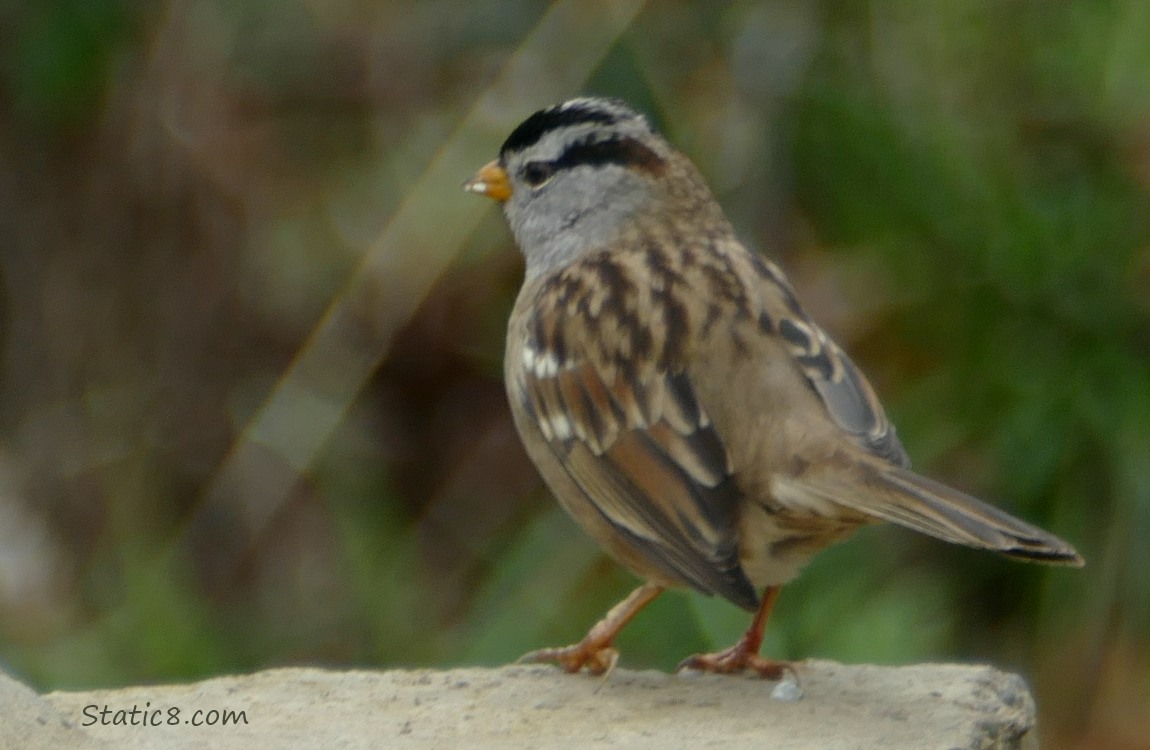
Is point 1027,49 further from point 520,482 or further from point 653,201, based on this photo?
point 520,482

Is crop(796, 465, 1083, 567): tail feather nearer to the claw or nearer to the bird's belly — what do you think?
the bird's belly

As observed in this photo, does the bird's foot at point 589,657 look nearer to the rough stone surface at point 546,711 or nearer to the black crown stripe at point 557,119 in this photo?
the rough stone surface at point 546,711

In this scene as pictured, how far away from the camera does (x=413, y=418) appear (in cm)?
628

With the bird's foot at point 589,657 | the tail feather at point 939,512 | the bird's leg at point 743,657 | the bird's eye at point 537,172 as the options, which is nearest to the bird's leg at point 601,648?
the bird's foot at point 589,657

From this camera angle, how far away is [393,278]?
19.1ft

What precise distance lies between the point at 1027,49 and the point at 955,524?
2.68 m

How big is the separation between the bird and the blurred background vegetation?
0.95 metres

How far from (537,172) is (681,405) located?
1041mm

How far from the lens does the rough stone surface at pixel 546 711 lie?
111 inches

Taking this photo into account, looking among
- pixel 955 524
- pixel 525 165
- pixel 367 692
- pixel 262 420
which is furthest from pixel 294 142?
pixel 955 524

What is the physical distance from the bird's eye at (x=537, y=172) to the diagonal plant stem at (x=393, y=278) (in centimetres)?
119

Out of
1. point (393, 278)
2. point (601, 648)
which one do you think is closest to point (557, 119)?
point (601, 648)

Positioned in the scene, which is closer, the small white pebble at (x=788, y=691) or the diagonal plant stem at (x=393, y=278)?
the small white pebble at (x=788, y=691)

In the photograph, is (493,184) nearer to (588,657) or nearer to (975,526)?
(588,657)
